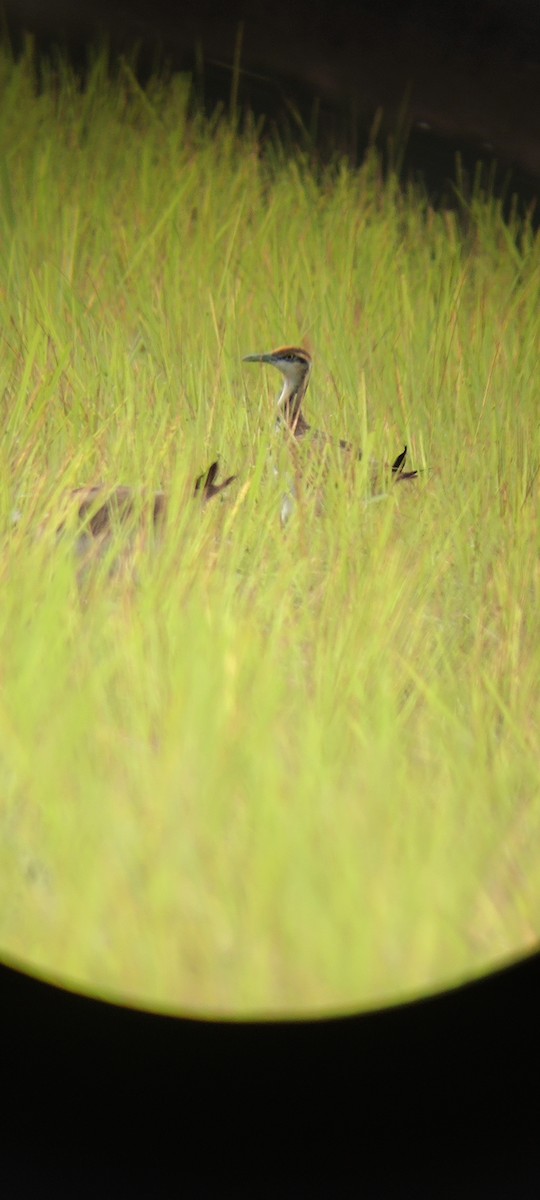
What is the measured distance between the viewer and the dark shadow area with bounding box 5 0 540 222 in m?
1.11

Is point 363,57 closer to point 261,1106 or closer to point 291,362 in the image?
point 291,362

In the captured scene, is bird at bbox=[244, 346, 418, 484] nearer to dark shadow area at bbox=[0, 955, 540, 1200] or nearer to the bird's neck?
the bird's neck

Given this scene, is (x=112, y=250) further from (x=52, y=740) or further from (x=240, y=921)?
(x=240, y=921)

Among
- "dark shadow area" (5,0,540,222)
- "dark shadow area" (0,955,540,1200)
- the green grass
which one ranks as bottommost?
"dark shadow area" (0,955,540,1200)

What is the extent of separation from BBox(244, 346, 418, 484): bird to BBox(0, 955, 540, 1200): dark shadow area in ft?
1.69

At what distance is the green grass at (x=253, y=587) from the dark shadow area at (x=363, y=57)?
0.14ft

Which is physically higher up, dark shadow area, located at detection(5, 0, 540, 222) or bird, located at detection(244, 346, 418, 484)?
dark shadow area, located at detection(5, 0, 540, 222)

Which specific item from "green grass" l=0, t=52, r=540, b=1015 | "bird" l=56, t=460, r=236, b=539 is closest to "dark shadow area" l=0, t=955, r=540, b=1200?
"green grass" l=0, t=52, r=540, b=1015

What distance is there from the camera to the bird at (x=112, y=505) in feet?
3.36

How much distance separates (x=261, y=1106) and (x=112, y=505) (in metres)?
0.62

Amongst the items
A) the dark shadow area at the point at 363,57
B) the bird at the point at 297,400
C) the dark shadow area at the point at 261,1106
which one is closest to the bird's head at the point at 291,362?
the bird at the point at 297,400

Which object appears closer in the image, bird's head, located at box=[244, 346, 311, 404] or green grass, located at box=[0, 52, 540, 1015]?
green grass, located at box=[0, 52, 540, 1015]

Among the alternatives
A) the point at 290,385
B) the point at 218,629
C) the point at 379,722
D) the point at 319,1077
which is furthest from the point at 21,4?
the point at 319,1077

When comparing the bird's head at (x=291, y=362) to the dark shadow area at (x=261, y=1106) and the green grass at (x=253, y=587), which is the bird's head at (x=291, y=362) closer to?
the green grass at (x=253, y=587)
